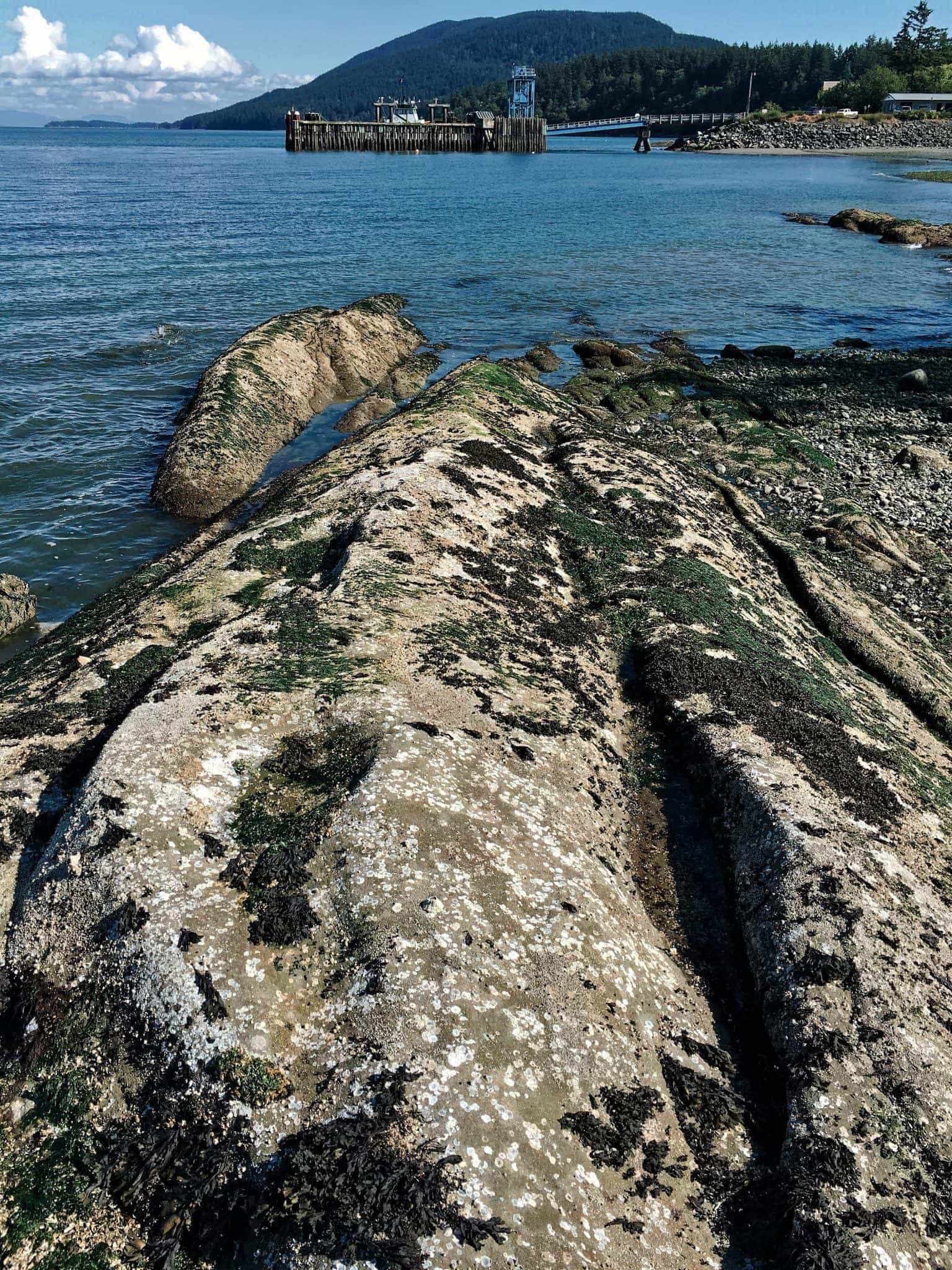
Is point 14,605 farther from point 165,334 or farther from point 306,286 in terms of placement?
point 306,286

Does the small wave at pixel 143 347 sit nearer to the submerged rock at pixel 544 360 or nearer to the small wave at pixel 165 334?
the small wave at pixel 165 334

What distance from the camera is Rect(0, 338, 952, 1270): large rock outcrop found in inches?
175

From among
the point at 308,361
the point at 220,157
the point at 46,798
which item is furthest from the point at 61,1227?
the point at 220,157

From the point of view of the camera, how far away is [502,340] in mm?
33438

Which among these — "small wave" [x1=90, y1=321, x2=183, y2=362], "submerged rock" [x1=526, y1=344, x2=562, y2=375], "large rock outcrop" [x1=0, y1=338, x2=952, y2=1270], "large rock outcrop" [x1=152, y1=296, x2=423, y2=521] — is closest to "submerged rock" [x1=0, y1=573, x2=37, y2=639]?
"large rock outcrop" [x1=0, y1=338, x2=952, y2=1270]

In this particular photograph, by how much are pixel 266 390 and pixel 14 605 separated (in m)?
12.5

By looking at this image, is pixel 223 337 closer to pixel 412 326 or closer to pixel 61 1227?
pixel 412 326

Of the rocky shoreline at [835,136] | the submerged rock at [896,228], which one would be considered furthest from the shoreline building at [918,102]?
the submerged rock at [896,228]

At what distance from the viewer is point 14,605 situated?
14.4 m

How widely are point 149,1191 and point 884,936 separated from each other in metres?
5.44

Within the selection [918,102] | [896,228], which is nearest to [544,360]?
[896,228]

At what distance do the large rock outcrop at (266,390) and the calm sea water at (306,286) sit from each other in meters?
1.15

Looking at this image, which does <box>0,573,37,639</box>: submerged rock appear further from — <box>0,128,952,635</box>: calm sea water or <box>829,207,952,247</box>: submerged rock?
<box>829,207,952,247</box>: submerged rock

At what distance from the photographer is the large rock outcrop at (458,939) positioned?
4.46m
